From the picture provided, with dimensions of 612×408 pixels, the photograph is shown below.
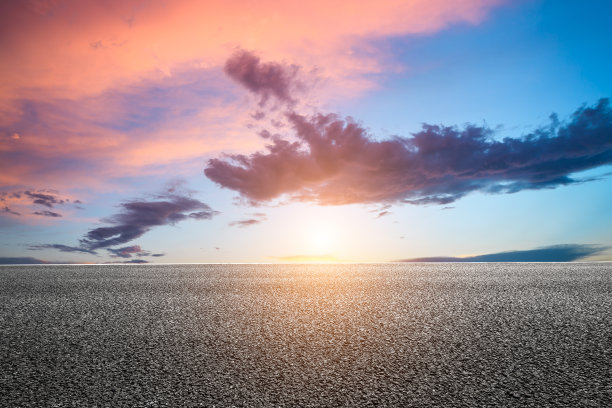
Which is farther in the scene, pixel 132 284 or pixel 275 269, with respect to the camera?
pixel 275 269

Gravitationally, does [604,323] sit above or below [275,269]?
below

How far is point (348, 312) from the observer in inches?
171

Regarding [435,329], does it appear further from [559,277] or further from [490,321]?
[559,277]

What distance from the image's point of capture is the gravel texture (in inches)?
95.5

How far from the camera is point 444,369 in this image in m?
2.74

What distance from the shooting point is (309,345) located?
325cm

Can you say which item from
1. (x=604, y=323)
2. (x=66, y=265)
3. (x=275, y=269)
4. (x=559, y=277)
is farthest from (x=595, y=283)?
(x=66, y=265)

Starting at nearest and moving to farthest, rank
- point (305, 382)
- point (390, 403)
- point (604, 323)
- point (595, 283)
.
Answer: point (390, 403) < point (305, 382) < point (604, 323) < point (595, 283)

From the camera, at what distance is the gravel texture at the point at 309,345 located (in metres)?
2.43

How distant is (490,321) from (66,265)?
926cm

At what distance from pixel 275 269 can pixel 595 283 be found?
5.68 meters

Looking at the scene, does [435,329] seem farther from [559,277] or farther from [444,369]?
[559,277]

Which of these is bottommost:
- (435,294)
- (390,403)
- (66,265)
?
(390,403)

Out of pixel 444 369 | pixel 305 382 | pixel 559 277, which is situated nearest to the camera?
pixel 305 382
